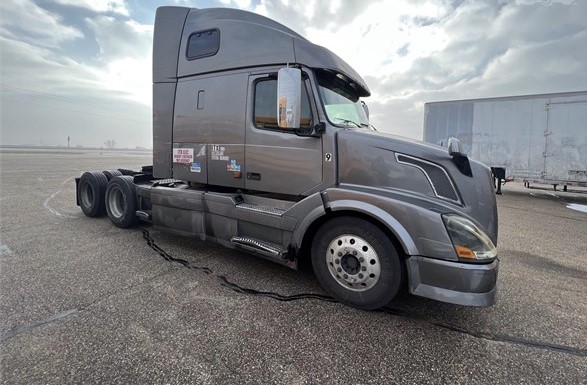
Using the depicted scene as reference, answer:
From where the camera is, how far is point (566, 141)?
980 cm

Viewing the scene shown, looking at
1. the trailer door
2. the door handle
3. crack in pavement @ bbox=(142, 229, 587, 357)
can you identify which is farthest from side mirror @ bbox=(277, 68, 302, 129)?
the trailer door

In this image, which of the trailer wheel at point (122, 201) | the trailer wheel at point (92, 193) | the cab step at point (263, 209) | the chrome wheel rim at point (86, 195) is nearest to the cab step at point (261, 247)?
the cab step at point (263, 209)

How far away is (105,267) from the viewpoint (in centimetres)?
392

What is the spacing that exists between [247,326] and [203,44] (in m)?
3.83

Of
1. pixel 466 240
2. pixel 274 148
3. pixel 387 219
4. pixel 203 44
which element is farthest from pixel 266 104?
pixel 466 240

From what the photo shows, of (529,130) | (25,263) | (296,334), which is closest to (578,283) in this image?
(296,334)

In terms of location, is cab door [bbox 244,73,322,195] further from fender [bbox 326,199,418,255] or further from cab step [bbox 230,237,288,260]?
cab step [bbox 230,237,288,260]

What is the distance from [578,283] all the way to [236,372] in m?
4.42

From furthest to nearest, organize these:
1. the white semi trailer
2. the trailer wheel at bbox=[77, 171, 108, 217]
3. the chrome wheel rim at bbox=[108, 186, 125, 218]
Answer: the white semi trailer → the trailer wheel at bbox=[77, 171, 108, 217] → the chrome wheel rim at bbox=[108, 186, 125, 218]

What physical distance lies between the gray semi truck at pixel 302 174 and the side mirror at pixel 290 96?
1 cm

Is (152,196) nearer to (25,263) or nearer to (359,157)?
(25,263)

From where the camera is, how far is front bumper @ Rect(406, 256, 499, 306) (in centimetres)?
253

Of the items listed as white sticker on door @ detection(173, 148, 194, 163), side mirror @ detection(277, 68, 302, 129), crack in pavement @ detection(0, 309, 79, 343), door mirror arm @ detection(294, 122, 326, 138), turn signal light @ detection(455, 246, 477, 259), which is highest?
side mirror @ detection(277, 68, 302, 129)

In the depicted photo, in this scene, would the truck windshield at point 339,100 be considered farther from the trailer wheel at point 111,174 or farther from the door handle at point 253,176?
the trailer wheel at point 111,174
